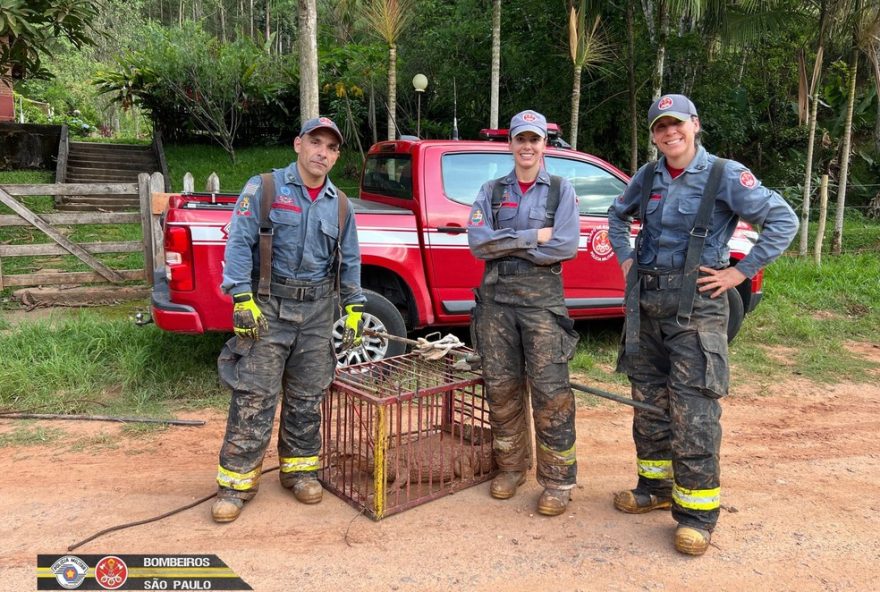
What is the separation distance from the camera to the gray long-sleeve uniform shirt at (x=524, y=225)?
3502 millimetres

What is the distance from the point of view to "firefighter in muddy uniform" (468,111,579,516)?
11.6 feet

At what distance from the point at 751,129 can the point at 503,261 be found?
49.5 ft

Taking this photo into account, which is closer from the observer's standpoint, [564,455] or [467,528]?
[467,528]

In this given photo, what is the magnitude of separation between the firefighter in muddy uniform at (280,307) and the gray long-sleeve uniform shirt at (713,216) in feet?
5.13

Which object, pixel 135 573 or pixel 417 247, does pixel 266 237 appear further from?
pixel 417 247

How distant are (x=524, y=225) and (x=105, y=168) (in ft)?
50.8

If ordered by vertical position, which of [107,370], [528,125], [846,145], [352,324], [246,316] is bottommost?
[107,370]

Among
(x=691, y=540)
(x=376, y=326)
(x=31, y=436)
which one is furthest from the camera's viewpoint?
(x=376, y=326)

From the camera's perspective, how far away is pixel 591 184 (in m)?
5.90

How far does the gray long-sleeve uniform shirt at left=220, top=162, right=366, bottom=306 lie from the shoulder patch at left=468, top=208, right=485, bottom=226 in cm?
67

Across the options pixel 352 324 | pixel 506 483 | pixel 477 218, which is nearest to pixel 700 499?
pixel 506 483

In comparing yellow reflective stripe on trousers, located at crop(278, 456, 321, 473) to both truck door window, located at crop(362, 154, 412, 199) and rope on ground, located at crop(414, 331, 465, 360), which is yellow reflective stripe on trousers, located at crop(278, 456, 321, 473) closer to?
rope on ground, located at crop(414, 331, 465, 360)
